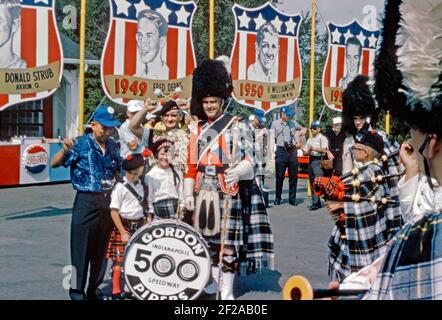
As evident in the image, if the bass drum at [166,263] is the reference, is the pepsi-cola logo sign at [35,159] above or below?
above

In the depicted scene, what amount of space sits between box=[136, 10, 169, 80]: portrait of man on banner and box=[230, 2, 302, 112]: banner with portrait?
92.1 inches

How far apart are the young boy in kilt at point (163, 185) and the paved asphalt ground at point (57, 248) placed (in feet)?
2.77

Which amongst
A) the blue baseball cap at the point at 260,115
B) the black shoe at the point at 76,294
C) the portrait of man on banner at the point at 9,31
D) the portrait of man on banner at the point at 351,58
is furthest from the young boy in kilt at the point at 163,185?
the portrait of man on banner at the point at 351,58

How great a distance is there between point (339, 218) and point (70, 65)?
1495cm

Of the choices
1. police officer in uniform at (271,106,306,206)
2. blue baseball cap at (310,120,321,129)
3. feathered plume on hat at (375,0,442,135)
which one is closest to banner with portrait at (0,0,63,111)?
police officer in uniform at (271,106,306,206)

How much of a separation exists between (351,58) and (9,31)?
693 centimetres

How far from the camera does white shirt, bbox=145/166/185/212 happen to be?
654 centimetres

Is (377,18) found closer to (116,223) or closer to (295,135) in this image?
(116,223)

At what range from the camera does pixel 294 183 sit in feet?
43.1

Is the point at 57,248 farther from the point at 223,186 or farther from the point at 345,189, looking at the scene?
the point at 345,189

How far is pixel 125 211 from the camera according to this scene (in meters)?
6.30

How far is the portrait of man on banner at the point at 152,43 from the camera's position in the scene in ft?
31.5

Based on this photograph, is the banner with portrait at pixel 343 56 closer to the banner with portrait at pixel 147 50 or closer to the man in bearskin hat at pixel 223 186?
the banner with portrait at pixel 147 50

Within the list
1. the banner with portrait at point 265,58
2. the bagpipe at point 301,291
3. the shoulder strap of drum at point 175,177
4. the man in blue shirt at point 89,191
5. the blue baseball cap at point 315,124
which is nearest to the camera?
the bagpipe at point 301,291
